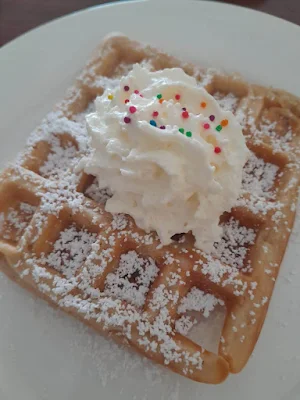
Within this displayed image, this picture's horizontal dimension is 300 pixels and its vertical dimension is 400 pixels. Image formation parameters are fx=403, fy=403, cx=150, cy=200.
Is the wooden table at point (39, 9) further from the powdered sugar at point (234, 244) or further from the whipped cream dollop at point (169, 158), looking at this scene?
the powdered sugar at point (234, 244)

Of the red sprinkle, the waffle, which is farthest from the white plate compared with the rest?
the red sprinkle

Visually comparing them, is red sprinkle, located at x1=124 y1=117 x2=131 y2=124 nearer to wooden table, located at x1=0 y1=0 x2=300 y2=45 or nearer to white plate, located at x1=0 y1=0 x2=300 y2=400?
white plate, located at x1=0 y1=0 x2=300 y2=400

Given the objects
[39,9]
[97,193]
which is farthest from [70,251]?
[39,9]

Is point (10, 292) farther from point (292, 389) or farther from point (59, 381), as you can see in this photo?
point (292, 389)

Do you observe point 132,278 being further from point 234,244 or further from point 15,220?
point 15,220

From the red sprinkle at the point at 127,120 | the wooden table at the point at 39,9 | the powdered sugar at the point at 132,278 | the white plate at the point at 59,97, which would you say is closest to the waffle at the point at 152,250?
the powdered sugar at the point at 132,278
